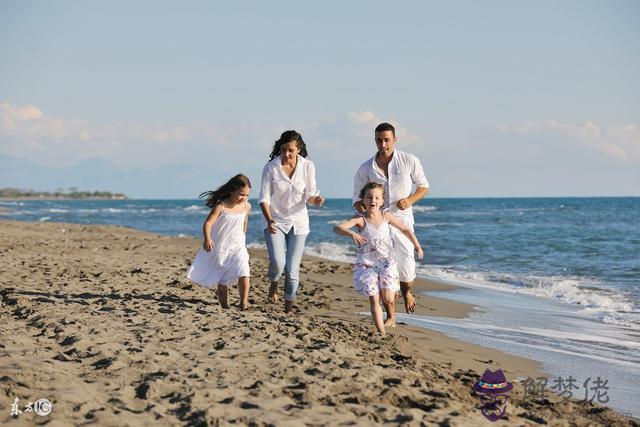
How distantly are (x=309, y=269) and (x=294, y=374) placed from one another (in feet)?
28.3

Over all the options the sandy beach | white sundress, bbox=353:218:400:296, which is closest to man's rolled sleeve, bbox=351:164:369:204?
white sundress, bbox=353:218:400:296

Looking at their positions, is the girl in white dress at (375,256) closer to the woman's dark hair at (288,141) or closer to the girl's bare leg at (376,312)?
the girl's bare leg at (376,312)

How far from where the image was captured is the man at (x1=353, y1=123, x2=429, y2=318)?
21.9ft

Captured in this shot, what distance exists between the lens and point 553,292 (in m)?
11.6

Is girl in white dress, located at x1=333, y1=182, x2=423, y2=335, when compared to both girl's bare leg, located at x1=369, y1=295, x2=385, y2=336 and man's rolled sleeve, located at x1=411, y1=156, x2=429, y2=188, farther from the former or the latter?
man's rolled sleeve, located at x1=411, y1=156, x2=429, y2=188

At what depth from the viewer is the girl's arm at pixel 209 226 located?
7.25 metres

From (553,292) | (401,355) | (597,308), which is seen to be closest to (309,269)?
(553,292)

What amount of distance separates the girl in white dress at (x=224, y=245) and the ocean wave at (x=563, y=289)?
4.84 meters

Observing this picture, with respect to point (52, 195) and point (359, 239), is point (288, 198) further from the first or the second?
point (52, 195)

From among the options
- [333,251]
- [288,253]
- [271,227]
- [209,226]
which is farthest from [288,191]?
[333,251]

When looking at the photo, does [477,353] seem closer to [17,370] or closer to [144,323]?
[144,323]

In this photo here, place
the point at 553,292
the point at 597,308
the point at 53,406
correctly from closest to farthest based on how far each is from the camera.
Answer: the point at 53,406 → the point at 597,308 → the point at 553,292

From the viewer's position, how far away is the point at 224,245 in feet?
24.3

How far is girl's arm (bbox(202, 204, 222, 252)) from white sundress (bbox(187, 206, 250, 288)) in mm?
48
